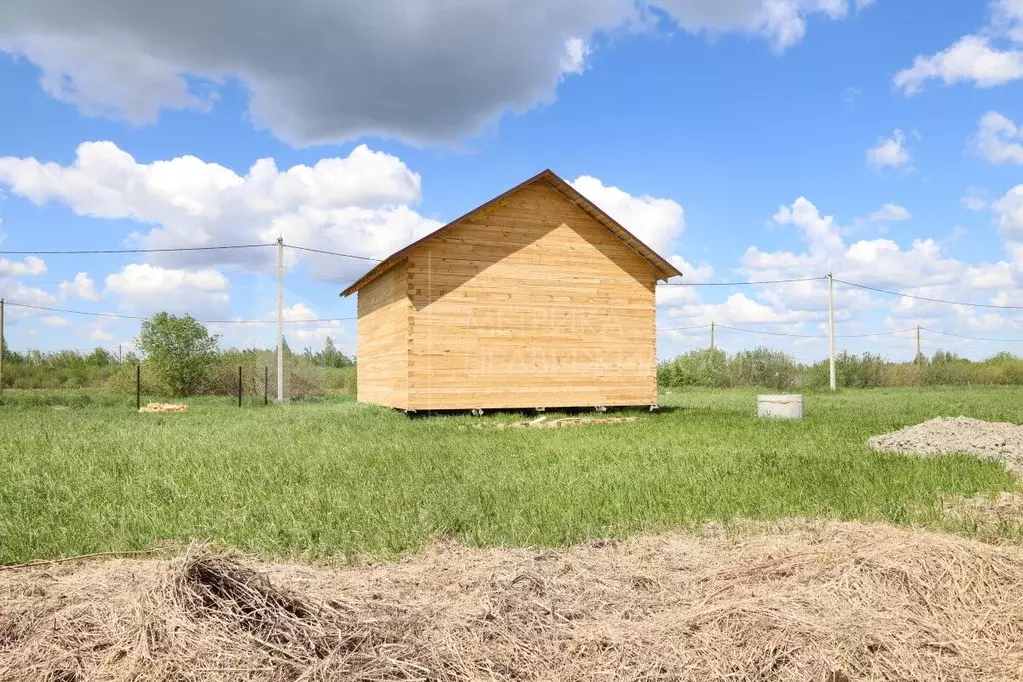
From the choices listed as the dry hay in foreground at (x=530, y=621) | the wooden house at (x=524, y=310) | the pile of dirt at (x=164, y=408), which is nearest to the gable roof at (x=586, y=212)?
the wooden house at (x=524, y=310)

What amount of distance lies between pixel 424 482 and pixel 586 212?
44.4ft

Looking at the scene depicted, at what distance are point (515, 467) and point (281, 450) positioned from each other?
4760 mm

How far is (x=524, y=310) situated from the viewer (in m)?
20.8

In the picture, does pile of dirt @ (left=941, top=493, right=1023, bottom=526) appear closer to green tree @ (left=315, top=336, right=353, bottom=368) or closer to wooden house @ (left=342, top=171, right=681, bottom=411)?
wooden house @ (left=342, top=171, right=681, bottom=411)

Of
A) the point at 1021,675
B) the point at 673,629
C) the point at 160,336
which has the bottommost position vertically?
the point at 1021,675

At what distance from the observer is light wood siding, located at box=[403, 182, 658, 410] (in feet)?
65.2

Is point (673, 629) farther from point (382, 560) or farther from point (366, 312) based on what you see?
point (366, 312)

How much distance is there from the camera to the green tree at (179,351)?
3556 centimetres

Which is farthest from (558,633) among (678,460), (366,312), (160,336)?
(160,336)

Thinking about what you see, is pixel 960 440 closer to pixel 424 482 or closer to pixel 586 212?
pixel 424 482

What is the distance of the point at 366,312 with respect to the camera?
2545cm

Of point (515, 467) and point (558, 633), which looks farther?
point (515, 467)

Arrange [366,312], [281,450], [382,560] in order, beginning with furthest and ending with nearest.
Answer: [366,312] < [281,450] < [382,560]

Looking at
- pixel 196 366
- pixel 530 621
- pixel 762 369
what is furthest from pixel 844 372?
pixel 530 621
